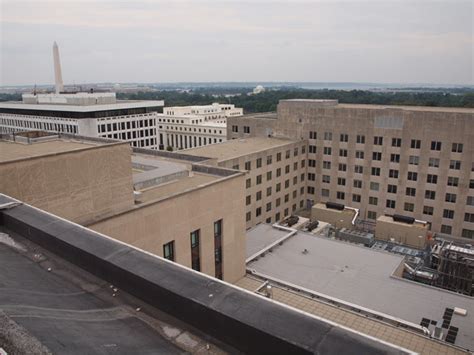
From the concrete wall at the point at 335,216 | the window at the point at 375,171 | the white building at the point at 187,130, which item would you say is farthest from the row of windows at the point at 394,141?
the white building at the point at 187,130

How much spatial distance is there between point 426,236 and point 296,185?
24264 millimetres

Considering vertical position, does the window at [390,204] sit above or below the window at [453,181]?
below

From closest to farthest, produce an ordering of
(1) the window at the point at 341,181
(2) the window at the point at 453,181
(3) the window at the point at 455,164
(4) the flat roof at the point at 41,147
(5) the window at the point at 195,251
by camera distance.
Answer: (4) the flat roof at the point at 41,147, (5) the window at the point at 195,251, (3) the window at the point at 455,164, (2) the window at the point at 453,181, (1) the window at the point at 341,181

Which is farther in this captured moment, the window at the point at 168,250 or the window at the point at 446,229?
the window at the point at 446,229

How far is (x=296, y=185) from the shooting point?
71938 mm

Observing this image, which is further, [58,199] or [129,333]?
[58,199]

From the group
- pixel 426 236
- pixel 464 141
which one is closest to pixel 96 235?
pixel 426 236

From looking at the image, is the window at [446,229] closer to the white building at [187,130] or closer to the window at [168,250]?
the window at [168,250]

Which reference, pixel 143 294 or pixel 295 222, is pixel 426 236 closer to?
pixel 295 222

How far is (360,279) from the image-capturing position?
36.3 m

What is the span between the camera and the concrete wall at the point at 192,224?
23984 millimetres

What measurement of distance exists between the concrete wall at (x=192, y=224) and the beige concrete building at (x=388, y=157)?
4161 cm

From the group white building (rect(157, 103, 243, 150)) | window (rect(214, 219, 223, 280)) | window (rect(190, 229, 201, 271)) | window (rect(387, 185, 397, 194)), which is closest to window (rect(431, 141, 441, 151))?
window (rect(387, 185, 397, 194))

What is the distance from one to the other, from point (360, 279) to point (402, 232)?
960 inches
